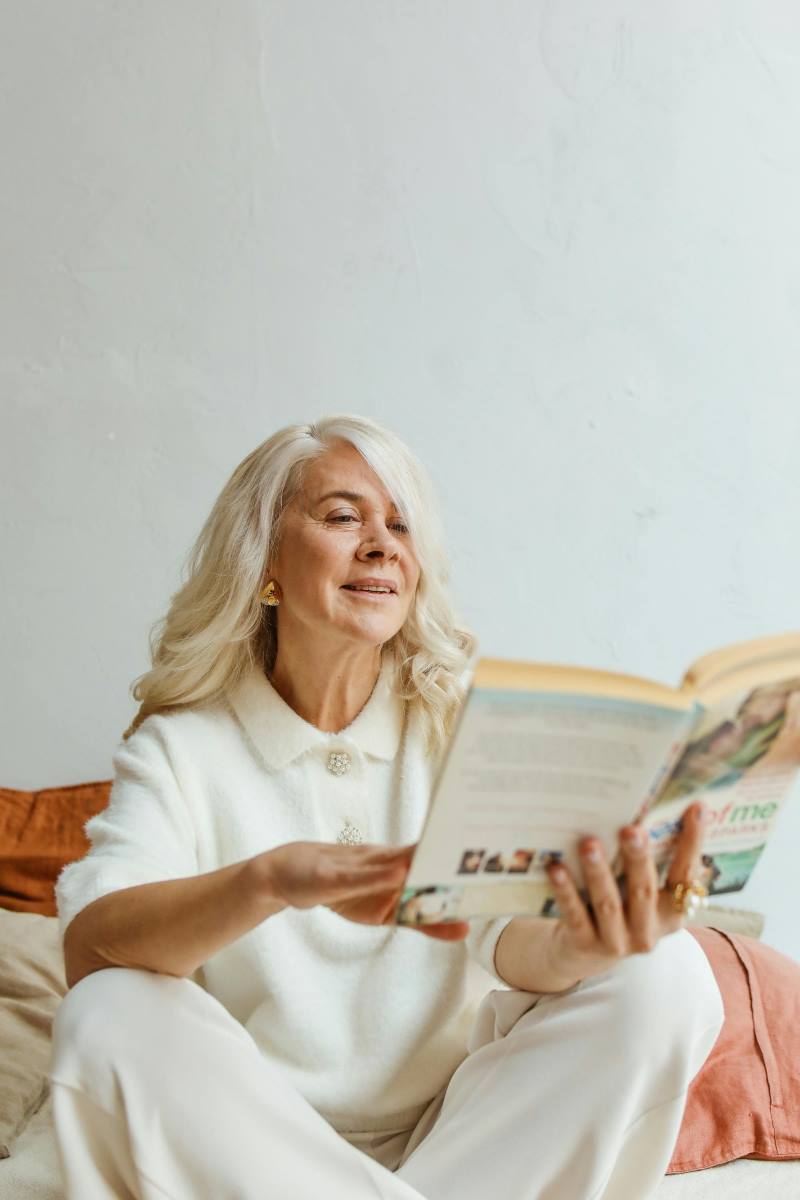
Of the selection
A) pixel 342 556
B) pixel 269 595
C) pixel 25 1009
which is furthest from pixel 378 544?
pixel 25 1009

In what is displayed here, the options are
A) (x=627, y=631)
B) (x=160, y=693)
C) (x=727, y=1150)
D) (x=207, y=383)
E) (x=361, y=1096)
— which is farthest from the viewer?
(x=627, y=631)

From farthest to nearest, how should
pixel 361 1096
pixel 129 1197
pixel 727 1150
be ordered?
1. pixel 727 1150
2. pixel 361 1096
3. pixel 129 1197

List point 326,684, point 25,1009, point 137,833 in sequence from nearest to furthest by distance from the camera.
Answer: point 137,833 → point 326,684 → point 25,1009

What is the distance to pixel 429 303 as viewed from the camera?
2672 mm

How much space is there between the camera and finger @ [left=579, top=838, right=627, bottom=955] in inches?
46.8

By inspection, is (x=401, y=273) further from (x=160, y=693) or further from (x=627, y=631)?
(x=160, y=693)

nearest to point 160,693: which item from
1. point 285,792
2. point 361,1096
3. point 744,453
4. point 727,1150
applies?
point 285,792

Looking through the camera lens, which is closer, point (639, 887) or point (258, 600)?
point (639, 887)

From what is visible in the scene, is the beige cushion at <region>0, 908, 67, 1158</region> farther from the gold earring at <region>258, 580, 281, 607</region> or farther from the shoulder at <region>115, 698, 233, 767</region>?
the gold earring at <region>258, 580, 281, 607</region>

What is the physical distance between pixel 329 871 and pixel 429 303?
169cm

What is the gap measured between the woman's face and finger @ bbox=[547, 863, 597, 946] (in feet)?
1.80

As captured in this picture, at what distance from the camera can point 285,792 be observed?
5.60 ft

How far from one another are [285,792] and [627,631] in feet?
4.07

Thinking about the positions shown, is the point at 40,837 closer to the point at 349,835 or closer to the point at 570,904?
the point at 349,835
